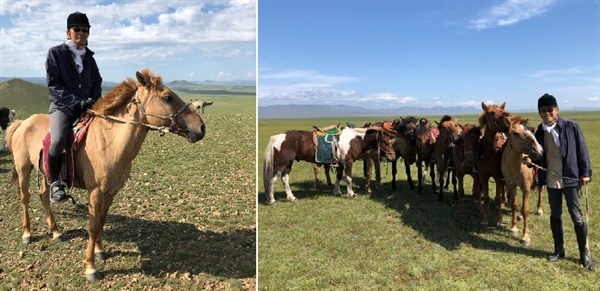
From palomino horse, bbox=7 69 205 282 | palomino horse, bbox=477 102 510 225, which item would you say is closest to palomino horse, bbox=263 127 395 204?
palomino horse, bbox=477 102 510 225

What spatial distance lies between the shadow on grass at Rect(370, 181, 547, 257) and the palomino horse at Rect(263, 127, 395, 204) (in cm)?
105

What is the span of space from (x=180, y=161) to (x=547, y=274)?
8693 mm

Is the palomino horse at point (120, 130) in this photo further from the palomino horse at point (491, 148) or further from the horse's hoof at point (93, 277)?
the palomino horse at point (491, 148)

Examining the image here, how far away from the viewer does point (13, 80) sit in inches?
1366

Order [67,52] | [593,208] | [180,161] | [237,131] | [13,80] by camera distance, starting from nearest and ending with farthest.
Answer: [67,52]
[593,208]
[180,161]
[237,131]
[13,80]

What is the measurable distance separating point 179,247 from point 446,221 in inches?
180

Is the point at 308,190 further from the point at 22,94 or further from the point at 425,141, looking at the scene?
the point at 22,94

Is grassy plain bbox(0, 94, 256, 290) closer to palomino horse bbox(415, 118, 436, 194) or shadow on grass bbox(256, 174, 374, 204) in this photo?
shadow on grass bbox(256, 174, 374, 204)

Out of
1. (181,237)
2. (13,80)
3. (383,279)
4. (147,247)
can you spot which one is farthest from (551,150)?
(13,80)

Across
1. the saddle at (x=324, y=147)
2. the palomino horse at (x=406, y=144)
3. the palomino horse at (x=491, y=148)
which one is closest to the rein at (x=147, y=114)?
the palomino horse at (x=491, y=148)

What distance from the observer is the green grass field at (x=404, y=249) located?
4.34 m

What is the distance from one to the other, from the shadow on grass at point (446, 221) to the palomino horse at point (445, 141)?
1.87ft

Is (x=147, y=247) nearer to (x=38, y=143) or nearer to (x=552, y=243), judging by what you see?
(x=38, y=143)

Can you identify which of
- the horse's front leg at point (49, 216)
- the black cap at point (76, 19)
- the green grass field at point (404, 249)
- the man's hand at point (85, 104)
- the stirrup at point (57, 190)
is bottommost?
the green grass field at point (404, 249)
